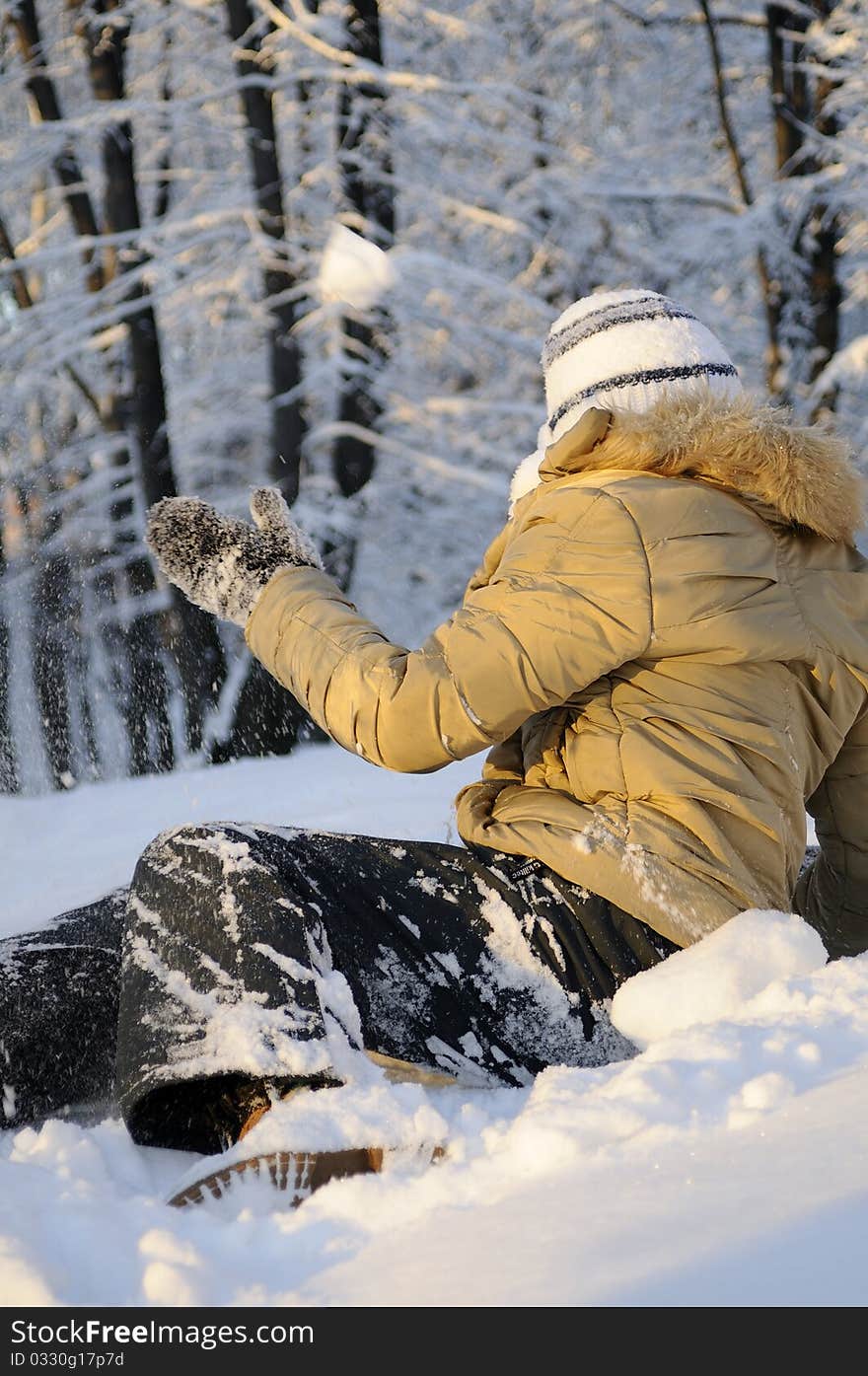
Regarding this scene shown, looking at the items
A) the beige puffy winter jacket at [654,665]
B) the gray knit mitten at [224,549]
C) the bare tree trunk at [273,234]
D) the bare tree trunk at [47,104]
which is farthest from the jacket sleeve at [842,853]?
the bare tree trunk at [47,104]

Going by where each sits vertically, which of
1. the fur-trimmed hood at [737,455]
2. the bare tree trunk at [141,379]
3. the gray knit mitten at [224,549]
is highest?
the fur-trimmed hood at [737,455]

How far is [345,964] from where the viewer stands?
1647mm

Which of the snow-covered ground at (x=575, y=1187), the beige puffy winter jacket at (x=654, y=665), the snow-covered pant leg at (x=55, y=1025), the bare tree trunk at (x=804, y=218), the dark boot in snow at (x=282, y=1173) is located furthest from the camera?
the bare tree trunk at (x=804, y=218)

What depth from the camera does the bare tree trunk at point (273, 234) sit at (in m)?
7.25

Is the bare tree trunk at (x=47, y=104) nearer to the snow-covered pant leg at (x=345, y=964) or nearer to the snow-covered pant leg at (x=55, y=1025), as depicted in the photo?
the snow-covered pant leg at (x=55, y=1025)

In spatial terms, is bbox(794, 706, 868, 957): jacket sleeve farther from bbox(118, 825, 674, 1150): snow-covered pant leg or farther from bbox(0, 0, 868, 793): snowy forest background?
bbox(0, 0, 868, 793): snowy forest background

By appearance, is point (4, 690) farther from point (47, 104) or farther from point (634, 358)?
point (634, 358)

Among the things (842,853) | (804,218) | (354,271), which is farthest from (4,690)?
(842,853)

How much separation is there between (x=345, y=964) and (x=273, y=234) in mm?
6542

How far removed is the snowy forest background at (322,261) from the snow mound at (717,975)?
5680mm

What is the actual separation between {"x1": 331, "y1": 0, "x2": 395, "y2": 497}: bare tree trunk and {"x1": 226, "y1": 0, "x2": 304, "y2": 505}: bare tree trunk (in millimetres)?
325

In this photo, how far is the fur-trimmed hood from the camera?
5.80ft

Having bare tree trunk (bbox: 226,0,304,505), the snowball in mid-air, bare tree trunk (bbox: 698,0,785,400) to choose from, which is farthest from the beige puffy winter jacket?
bare tree trunk (bbox: 698,0,785,400)

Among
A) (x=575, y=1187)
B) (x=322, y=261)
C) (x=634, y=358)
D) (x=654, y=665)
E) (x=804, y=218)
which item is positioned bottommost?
(x=804, y=218)
